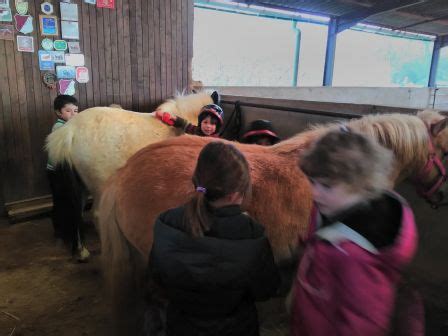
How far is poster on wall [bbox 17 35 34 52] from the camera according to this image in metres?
3.52

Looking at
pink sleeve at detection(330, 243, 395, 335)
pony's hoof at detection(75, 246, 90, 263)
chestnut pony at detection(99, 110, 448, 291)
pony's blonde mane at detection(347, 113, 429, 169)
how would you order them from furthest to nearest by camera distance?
pony's hoof at detection(75, 246, 90, 263) < pony's blonde mane at detection(347, 113, 429, 169) < chestnut pony at detection(99, 110, 448, 291) < pink sleeve at detection(330, 243, 395, 335)

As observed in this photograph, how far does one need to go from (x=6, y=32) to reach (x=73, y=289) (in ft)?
9.20

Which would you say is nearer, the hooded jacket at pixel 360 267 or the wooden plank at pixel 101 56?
the hooded jacket at pixel 360 267

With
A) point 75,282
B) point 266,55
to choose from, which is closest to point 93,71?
point 75,282

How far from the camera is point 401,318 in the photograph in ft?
2.66

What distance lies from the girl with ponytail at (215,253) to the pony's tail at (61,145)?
7.19 ft

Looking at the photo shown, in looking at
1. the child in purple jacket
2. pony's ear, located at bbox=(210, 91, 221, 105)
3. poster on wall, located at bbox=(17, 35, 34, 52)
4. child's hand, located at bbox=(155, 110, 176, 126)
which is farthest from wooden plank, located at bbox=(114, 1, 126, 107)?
the child in purple jacket

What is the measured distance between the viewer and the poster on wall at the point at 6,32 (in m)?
3.40

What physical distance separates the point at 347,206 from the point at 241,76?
7.33 metres

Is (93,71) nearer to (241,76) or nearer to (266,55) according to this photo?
(241,76)

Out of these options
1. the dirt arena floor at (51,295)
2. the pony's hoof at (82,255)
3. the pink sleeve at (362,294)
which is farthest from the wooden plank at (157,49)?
the pink sleeve at (362,294)

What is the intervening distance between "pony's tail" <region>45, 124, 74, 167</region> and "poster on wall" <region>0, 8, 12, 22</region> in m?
1.55

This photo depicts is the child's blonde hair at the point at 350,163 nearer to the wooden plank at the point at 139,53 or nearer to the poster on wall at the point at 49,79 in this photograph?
the poster on wall at the point at 49,79

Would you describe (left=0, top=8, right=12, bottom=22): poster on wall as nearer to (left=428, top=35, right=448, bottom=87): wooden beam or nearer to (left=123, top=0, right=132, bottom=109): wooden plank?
(left=123, top=0, right=132, bottom=109): wooden plank
